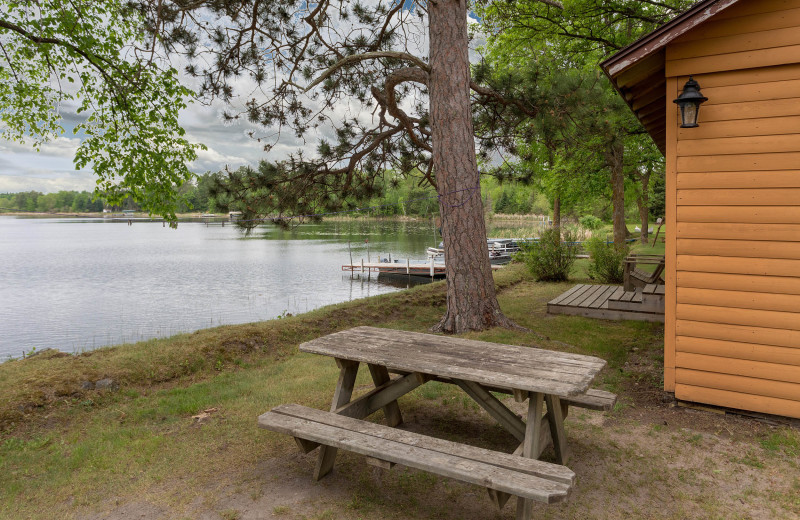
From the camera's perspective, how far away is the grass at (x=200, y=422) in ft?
9.31

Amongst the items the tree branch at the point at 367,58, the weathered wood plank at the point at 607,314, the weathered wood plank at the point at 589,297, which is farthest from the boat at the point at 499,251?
the tree branch at the point at 367,58

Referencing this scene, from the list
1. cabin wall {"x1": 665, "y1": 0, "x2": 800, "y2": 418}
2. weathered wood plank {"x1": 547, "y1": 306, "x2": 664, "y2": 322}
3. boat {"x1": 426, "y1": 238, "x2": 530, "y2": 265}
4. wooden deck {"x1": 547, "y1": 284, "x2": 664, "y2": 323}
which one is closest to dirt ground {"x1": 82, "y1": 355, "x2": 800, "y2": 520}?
cabin wall {"x1": 665, "y1": 0, "x2": 800, "y2": 418}

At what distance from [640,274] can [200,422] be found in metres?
7.96

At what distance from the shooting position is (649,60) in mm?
3990

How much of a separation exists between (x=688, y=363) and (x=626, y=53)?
2597 millimetres

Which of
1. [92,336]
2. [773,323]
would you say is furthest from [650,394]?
[92,336]

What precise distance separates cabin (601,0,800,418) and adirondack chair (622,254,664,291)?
124 inches

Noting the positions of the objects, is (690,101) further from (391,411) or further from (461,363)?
(391,411)

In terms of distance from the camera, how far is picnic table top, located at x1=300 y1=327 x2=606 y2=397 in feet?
8.06

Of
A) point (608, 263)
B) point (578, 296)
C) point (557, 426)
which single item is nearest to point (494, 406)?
point (557, 426)

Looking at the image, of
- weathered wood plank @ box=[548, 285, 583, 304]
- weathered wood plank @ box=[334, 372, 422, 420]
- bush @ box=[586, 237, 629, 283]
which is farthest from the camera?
bush @ box=[586, 237, 629, 283]

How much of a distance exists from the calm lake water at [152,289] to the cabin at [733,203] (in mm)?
7841

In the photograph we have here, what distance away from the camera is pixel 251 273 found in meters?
24.1

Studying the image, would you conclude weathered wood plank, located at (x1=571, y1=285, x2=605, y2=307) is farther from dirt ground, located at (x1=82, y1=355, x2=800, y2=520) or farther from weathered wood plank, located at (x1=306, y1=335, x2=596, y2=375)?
weathered wood plank, located at (x1=306, y1=335, x2=596, y2=375)
